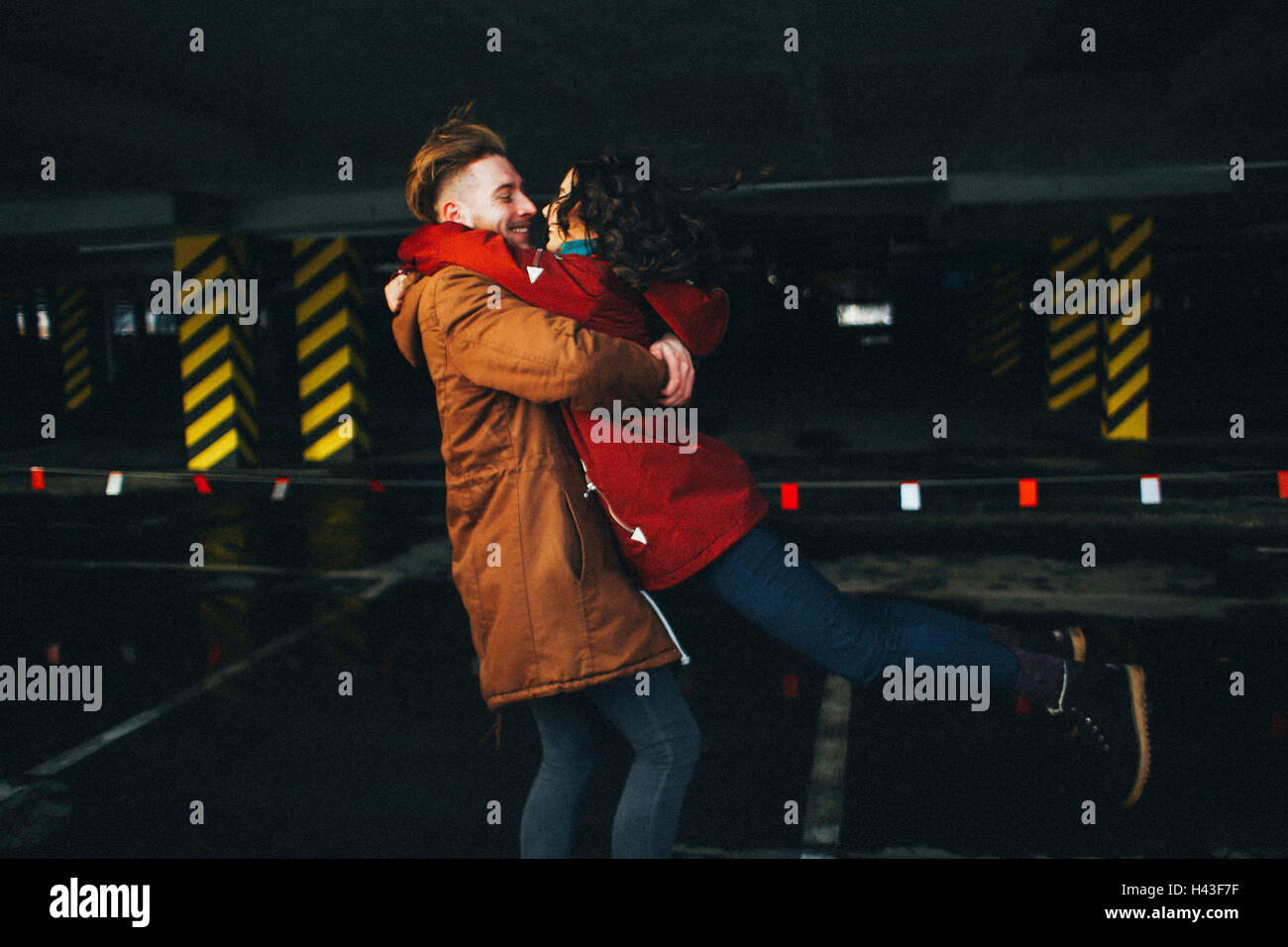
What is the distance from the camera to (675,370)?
6.21 ft

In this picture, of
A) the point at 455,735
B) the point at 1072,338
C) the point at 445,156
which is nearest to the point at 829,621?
the point at 445,156

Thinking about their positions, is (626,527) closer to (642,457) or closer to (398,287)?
(642,457)

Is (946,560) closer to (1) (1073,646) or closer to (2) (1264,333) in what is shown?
(1) (1073,646)

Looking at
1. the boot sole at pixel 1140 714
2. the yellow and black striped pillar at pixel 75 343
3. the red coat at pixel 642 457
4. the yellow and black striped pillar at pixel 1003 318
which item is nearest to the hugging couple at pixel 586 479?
the red coat at pixel 642 457

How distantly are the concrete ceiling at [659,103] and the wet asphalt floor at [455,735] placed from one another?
3737mm

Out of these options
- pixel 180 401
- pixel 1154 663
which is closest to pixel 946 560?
pixel 1154 663

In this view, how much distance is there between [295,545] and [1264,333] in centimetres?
3551

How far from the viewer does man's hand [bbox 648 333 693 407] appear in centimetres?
189

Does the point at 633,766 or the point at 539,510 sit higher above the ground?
the point at 539,510

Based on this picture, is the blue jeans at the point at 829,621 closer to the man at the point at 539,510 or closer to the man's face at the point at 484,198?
the man at the point at 539,510

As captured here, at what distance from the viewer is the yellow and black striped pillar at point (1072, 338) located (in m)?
16.8

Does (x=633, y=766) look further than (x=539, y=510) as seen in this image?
Yes

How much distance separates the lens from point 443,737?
3.96m

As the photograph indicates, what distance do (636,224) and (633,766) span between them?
3.69 ft
